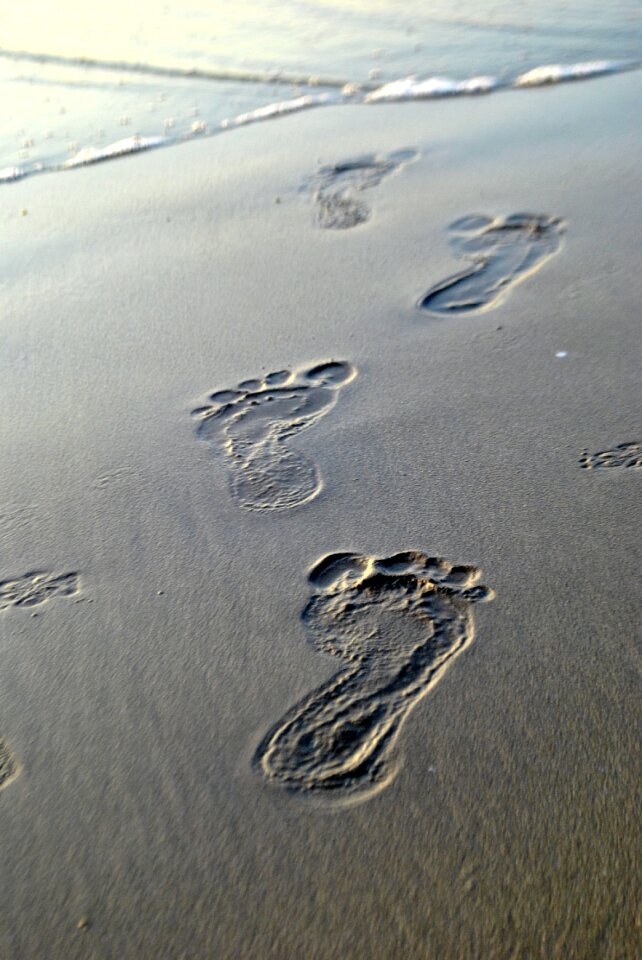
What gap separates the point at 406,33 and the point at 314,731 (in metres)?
7.18

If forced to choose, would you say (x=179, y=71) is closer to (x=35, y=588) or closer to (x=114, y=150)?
(x=114, y=150)

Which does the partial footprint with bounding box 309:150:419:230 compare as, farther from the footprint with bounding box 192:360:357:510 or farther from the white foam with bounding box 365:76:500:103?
the footprint with bounding box 192:360:357:510

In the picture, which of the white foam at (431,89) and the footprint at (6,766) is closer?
the footprint at (6,766)

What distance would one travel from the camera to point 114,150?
20.0 ft

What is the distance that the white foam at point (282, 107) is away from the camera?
6.44 metres

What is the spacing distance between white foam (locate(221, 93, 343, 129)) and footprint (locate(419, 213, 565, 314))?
244 centimetres

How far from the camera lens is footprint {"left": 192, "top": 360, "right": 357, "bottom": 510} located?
9.77ft

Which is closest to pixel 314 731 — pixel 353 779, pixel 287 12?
pixel 353 779

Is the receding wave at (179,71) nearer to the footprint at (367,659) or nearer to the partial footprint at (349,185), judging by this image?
the partial footprint at (349,185)

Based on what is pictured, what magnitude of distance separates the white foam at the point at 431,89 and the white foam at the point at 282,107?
0.30 meters

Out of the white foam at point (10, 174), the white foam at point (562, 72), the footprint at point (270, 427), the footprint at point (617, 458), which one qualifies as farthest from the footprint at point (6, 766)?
the white foam at point (562, 72)

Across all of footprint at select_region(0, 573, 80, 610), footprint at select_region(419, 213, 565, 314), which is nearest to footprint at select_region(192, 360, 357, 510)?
footprint at select_region(0, 573, 80, 610)

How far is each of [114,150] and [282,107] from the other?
4.01ft

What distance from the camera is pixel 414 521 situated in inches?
109
